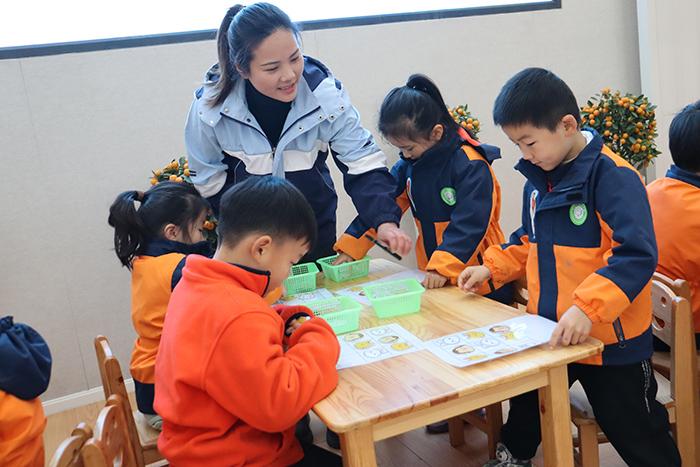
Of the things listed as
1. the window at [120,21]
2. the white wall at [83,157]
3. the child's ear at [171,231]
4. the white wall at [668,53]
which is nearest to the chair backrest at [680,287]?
the child's ear at [171,231]

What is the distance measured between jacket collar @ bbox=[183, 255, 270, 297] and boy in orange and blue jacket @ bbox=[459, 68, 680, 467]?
0.70 meters

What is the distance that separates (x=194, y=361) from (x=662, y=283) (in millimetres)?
1180

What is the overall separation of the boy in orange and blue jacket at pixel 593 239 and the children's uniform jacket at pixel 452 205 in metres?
0.35

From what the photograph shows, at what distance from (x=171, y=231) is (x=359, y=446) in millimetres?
1141

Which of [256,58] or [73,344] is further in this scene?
[73,344]

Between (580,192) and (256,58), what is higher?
(256,58)

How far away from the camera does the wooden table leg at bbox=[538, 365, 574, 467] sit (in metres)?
1.30

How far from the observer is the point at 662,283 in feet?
5.24

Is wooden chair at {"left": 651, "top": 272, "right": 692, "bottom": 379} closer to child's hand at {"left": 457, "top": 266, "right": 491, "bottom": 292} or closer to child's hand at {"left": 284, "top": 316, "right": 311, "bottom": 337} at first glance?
child's hand at {"left": 457, "top": 266, "right": 491, "bottom": 292}

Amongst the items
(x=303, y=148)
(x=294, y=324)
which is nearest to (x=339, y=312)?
(x=294, y=324)

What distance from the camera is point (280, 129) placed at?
210cm

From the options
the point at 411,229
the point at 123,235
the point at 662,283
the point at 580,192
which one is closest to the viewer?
the point at 580,192

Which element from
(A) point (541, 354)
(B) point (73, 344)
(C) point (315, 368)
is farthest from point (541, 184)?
(B) point (73, 344)

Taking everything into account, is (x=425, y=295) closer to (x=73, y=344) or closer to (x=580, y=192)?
(x=580, y=192)
